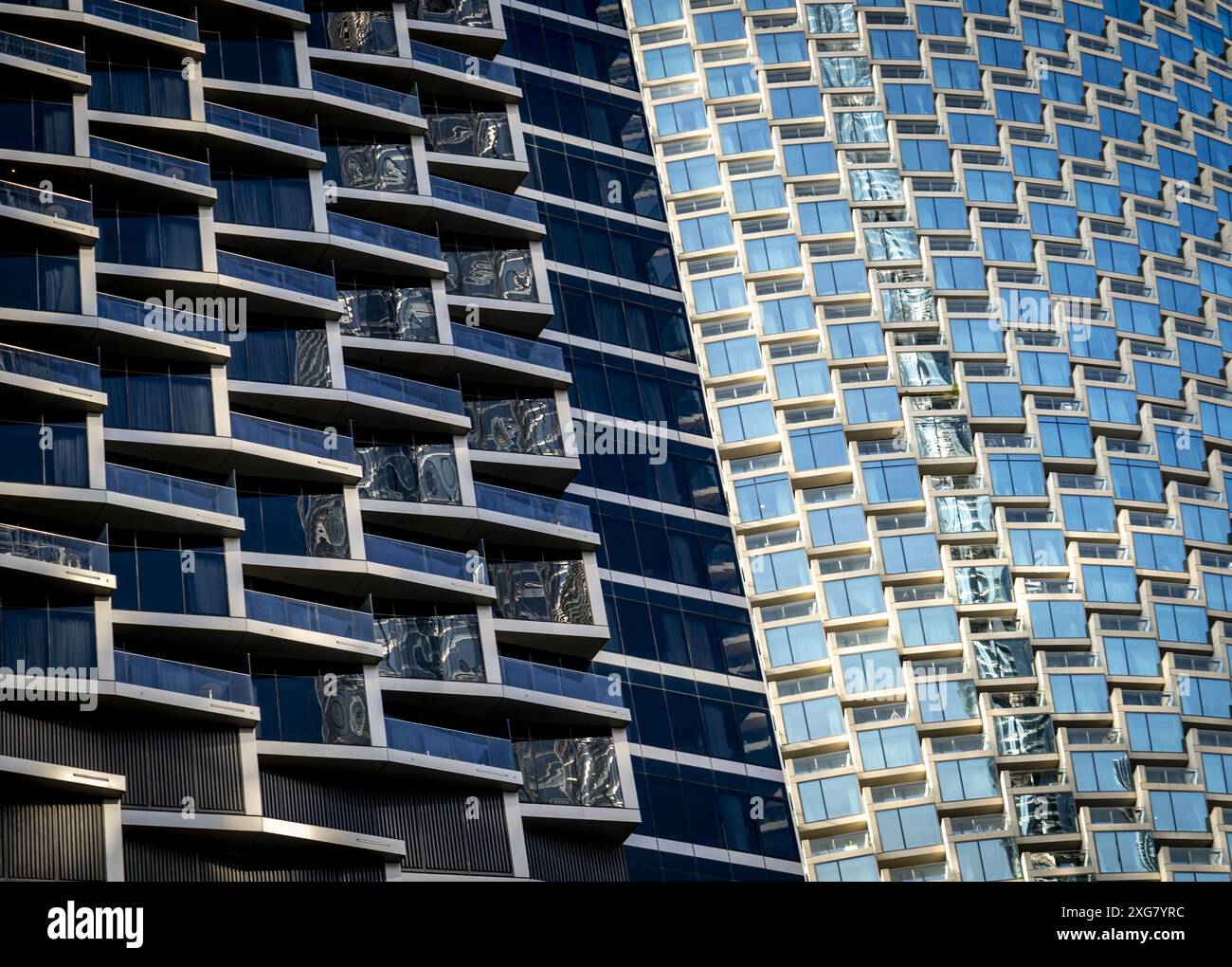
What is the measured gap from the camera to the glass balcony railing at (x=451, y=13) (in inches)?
3078

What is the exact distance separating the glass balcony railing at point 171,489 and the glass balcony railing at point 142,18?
1679cm

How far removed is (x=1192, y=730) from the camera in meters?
110

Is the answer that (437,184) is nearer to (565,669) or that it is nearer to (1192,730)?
(565,669)

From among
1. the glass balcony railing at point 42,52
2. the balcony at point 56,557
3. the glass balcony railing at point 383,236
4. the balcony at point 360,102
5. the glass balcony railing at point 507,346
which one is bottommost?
the balcony at point 56,557

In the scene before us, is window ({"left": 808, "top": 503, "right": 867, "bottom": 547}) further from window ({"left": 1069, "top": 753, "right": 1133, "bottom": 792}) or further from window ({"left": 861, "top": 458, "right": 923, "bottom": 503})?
window ({"left": 1069, "top": 753, "right": 1133, "bottom": 792})

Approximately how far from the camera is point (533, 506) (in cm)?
6825

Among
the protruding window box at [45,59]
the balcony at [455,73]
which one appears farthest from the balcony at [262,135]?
the balcony at [455,73]

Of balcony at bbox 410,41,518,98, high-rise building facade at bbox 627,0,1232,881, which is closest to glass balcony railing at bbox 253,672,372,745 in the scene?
balcony at bbox 410,41,518,98

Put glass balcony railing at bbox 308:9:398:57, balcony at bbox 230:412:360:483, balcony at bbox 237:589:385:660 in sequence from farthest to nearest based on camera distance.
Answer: glass balcony railing at bbox 308:9:398:57 → balcony at bbox 230:412:360:483 → balcony at bbox 237:589:385:660

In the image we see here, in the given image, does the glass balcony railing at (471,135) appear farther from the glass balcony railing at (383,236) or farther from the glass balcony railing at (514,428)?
the glass balcony railing at (514,428)

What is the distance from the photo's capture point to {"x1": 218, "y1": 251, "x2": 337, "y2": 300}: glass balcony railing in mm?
65000

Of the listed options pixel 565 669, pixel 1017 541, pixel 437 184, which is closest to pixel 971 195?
pixel 1017 541
